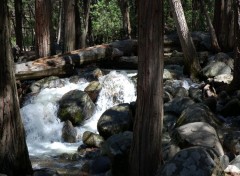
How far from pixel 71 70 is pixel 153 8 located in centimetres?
902

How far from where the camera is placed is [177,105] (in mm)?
10844

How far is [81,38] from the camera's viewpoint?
18.1m

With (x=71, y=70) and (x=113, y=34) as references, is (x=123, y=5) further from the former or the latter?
(x=71, y=70)

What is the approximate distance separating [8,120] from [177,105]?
19.1ft

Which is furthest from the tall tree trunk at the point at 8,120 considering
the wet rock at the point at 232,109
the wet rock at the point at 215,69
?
the wet rock at the point at 215,69

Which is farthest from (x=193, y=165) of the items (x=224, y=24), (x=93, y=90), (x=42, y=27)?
(x=224, y=24)

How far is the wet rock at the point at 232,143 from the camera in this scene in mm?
7401

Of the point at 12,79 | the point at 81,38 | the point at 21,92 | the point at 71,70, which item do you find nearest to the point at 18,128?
the point at 12,79

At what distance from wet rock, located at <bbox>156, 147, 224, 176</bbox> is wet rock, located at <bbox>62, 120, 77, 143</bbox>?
222 inches

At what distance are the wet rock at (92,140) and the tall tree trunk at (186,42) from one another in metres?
4.93

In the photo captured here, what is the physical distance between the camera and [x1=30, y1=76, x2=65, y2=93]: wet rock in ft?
42.4

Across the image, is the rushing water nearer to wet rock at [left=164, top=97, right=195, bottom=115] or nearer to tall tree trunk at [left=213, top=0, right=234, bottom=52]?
wet rock at [left=164, top=97, right=195, bottom=115]

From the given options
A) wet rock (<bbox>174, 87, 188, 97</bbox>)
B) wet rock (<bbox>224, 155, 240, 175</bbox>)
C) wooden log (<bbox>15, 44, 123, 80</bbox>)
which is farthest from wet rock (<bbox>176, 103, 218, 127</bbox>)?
wooden log (<bbox>15, 44, 123, 80</bbox>)

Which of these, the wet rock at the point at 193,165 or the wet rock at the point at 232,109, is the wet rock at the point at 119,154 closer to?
the wet rock at the point at 193,165
